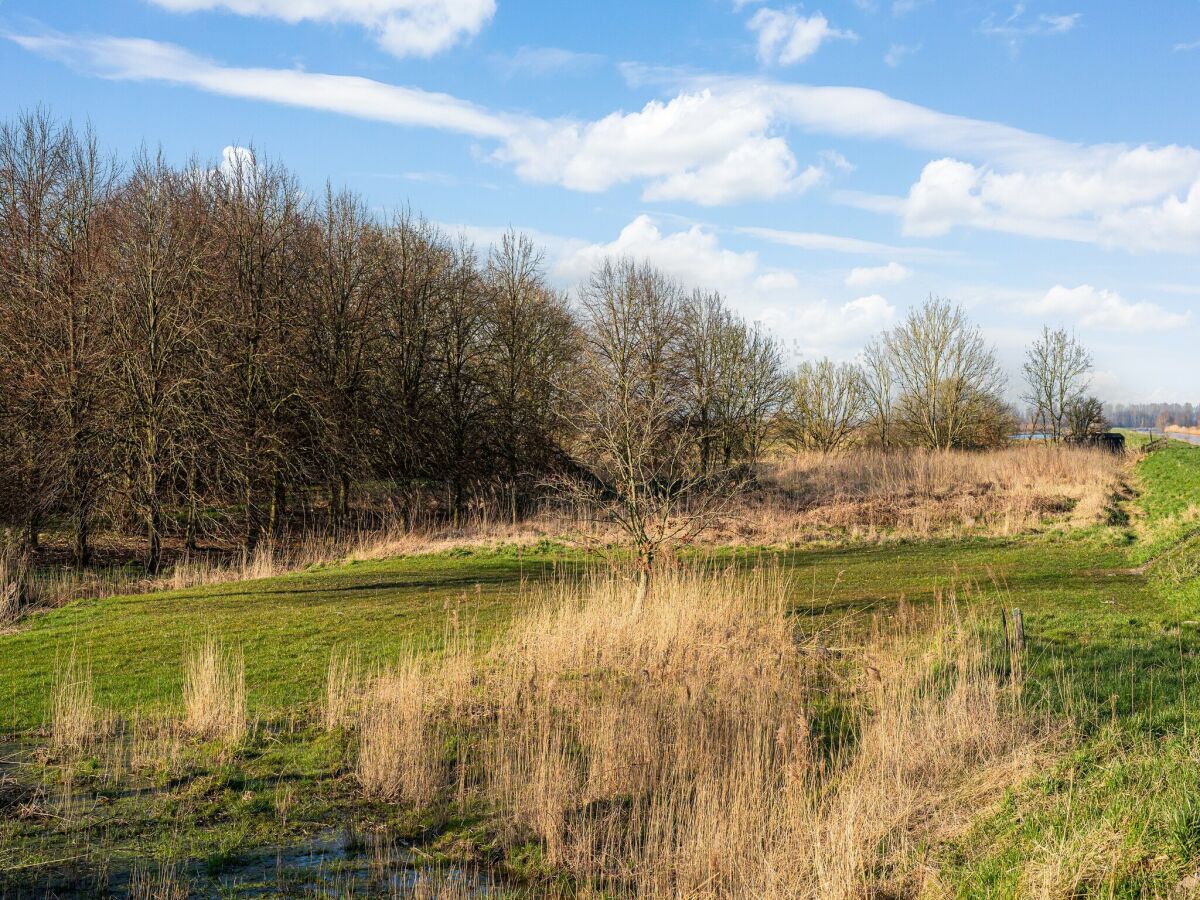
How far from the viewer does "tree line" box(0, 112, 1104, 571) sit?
23812 mm

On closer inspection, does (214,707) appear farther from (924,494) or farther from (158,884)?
(924,494)

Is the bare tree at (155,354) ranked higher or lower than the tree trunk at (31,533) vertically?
higher

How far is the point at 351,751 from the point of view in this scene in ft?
26.2

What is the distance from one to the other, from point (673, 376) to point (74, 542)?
24098mm

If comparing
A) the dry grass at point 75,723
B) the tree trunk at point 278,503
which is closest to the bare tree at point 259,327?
the tree trunk at point 278,503

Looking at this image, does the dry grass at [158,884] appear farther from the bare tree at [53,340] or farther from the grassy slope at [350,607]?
the bare tree at [53,340]

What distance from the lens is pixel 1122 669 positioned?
26.9 ft

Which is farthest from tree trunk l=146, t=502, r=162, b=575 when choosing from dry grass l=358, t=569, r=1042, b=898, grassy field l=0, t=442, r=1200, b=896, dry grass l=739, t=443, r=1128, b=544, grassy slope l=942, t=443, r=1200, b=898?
grassy slope l=942, t=443, r=1200, b=898

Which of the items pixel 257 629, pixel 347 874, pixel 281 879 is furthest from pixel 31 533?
pixel 347 874

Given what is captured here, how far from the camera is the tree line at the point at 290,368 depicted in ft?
78.1

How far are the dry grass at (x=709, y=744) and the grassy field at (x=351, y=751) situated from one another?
294mm

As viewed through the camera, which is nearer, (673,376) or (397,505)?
(397,505)

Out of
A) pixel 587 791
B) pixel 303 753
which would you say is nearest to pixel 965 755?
pixel 587 791

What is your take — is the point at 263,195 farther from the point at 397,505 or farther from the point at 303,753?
the point at 303,753
